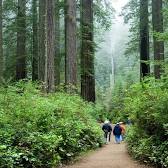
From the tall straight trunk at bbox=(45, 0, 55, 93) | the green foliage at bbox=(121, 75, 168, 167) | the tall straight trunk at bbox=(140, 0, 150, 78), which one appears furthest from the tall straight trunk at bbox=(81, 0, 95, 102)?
the green foliage at bbox=(121, 75, 168, 167)

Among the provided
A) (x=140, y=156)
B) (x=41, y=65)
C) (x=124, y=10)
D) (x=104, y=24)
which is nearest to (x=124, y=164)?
(x=140, y=156)

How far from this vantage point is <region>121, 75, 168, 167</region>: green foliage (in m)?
11.0

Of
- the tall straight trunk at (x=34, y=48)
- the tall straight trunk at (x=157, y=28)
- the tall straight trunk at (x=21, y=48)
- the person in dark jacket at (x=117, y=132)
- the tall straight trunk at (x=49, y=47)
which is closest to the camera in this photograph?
the tall straight trunk at (x=49, y=47)

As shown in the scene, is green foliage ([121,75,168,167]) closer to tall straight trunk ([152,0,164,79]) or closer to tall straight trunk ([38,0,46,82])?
tall straight trunk ([38,0,46,82])

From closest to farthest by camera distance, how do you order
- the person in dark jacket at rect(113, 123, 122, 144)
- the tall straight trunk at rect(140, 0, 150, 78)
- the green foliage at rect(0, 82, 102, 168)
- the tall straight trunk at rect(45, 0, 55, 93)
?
the green foliage at rect(0, 82, 102, 168) → the tall straight trunk at rect(45, 0, 55, 93) → the person in dark jacket at rect(113, 123, 122, 144) → the tall straight trunk at rect(140, 0, 150, 78)

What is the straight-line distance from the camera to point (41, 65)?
69.2ft

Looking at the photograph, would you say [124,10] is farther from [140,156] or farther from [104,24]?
[140,156]

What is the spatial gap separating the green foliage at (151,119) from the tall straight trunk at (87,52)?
7.44 meters

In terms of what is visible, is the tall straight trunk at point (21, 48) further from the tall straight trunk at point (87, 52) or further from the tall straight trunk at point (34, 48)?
the tall straight trunk at point (87, 52)

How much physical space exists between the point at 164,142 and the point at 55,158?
2.79 metres

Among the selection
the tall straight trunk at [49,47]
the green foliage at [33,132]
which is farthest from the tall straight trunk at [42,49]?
the green foliage at [33,132]

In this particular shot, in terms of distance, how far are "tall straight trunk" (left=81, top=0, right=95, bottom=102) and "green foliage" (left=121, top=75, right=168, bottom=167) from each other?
7.44m

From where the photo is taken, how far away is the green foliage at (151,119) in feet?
36.1

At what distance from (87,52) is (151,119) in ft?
33.4
